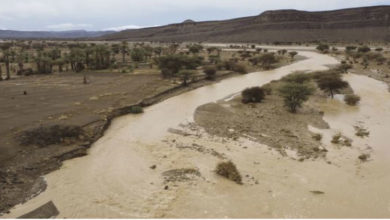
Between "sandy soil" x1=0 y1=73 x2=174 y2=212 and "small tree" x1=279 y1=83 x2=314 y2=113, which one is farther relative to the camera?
"small tree" x1=279 y1=83 x2=314 y2=113

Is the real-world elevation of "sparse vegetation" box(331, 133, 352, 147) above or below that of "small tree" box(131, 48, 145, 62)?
below

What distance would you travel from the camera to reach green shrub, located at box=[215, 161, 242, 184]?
45.3ft

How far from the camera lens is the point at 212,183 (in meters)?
13.7

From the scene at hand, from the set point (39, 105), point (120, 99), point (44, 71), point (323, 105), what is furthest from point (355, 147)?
point (44, 71)

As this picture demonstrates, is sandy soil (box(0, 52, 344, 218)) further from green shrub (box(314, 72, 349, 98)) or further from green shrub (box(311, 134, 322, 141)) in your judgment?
green shrub (box(314, 72, 349, 98))

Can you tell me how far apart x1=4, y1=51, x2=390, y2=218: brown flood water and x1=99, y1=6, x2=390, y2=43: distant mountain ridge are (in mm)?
113318

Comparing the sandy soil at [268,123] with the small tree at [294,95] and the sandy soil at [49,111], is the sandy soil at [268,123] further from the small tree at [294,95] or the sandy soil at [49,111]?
the sandy soil at [49,111]

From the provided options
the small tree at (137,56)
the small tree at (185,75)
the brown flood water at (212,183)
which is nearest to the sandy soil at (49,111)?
the brown flood water at (212,183)

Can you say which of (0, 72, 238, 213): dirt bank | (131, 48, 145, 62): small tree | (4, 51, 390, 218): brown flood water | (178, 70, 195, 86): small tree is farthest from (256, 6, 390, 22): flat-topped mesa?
(4, 51, 390, 218): brown flood water

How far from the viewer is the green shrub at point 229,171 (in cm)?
1380

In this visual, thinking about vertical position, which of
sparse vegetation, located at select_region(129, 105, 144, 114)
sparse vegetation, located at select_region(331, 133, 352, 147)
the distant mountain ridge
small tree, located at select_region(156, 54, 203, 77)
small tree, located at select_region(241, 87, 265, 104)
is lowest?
sparse vegetation, located at select_region(331, 133, 352, 147)

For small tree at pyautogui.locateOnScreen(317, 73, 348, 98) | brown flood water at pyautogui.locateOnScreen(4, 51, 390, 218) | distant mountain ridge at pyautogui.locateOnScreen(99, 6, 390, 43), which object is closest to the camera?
brown flood water at pyautogui.locateOnScreen(4, 51, 390, 218)

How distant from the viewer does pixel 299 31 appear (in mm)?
133000

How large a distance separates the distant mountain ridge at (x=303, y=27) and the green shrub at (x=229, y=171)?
116604 mm
